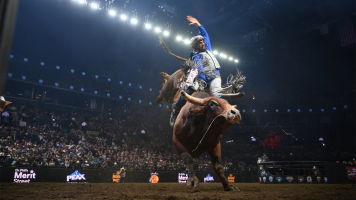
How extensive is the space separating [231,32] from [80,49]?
67.7 feet

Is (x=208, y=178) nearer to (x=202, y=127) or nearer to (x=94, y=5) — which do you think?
(x=202, y=127)

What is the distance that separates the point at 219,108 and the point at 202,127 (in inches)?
29.0

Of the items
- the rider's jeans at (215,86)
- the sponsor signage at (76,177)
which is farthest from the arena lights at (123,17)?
the rider's jeans at (215,86)

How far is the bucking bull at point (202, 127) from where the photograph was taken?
4402 mm

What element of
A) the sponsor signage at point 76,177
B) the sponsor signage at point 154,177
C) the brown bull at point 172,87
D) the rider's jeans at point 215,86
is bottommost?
the sponsor signage at point 154,177

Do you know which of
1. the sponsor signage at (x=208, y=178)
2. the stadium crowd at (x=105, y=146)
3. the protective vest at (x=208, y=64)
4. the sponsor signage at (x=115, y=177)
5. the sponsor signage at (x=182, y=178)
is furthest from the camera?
the sponsor signage at (x=208, y=178)

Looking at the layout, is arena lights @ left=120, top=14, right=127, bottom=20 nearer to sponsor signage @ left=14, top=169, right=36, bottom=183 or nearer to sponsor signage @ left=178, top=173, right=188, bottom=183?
sponsor signage @ left=14, top=169, right=36, bottom=183

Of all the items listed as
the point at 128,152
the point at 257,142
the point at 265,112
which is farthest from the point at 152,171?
the point at 265,112

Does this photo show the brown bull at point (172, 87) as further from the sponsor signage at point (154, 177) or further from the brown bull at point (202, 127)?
the sponsor signage at point (154, 177)

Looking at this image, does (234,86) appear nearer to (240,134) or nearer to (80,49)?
(80,49)

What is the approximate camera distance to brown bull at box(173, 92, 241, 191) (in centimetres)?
439

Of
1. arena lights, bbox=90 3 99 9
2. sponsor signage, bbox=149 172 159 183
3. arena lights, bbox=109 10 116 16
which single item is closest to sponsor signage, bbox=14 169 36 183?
sponsor signage, bbox=149 172 159 183

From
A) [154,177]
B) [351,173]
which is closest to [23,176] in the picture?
[154,177]

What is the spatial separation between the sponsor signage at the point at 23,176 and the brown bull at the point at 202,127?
11.8m
